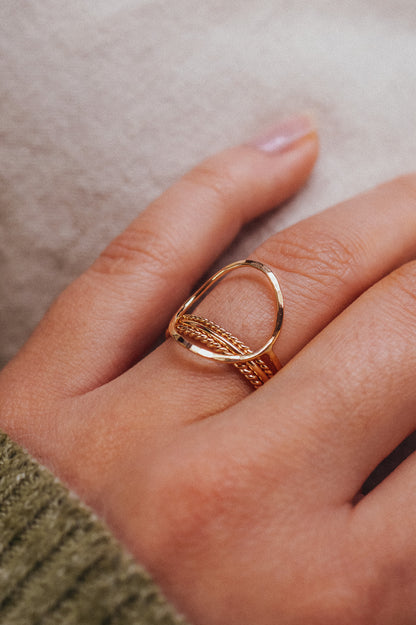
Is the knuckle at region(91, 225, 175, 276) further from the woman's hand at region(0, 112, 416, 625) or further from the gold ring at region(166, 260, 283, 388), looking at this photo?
Result: the gold ring at region(166, 260, 283, 388)

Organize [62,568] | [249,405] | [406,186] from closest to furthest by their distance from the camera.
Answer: [62,568] → [249,405] → [406,186]

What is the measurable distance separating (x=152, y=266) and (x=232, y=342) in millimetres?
204

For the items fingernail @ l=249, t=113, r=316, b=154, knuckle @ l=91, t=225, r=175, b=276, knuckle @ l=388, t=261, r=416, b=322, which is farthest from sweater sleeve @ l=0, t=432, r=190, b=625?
fingernail @ l=249, t=113, r=316, b=154

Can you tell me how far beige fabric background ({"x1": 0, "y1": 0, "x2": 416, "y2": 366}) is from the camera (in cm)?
81

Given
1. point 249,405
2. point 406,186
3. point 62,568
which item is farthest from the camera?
point 406,186

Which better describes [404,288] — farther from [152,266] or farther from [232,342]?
[152,266]

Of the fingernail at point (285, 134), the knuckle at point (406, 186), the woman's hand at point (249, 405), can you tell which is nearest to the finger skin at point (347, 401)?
the woman's hand at point (249, 405)

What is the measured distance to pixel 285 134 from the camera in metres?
0.81

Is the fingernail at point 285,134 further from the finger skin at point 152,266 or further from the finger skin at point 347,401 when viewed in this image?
the finger skin at point 347,401

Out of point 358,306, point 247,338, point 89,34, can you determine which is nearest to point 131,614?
point 247,338

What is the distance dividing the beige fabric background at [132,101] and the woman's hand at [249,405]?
0.06 metres

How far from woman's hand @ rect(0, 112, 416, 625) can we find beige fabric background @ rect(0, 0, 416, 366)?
0.18ft

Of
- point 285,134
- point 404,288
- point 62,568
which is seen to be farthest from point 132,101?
point 62,568

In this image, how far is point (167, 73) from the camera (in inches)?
32.3
